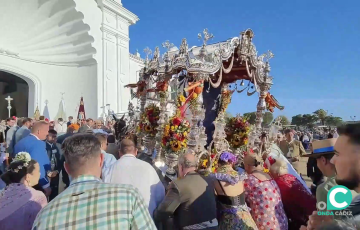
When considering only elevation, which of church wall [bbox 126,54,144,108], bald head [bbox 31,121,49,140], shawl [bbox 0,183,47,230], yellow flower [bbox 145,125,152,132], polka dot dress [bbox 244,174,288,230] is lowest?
polka dot dress [bbox 244,174,288,230]

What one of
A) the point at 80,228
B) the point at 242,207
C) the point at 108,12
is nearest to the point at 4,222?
the point at 80,228

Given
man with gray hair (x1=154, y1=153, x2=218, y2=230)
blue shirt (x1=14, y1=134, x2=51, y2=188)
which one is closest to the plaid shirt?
man with gray hair (x1=154, y1=153, x2=218, y2=230)

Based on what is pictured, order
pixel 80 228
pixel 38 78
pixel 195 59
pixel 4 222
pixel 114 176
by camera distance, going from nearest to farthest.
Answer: pixel 80 228 → pixel 4 222 → pixel 114 176 → pixel 195 59 → pixel 38 78

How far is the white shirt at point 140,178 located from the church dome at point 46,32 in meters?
13.8

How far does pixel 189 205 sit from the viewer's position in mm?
3135

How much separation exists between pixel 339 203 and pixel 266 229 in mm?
2432

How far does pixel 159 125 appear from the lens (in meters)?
6.74

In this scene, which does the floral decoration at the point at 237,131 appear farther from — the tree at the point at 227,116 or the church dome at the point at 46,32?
the church dome at the point at 46,32

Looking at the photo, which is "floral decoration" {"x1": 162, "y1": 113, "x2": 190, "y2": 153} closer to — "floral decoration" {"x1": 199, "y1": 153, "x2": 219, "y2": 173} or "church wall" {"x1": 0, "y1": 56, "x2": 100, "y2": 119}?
"floral decoration" {"x1": 199, "y1": 153, "x2": 219, "y2": 173}

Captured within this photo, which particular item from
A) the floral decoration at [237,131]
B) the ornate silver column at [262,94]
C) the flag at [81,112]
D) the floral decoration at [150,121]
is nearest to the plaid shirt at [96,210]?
the floral decoration at [150,121]

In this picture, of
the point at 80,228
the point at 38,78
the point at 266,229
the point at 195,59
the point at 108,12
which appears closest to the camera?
the point at 80,228

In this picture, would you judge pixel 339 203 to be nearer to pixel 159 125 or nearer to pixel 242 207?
pixel 242 207

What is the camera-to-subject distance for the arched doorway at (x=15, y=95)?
17312 millimetres

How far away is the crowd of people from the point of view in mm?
1520
